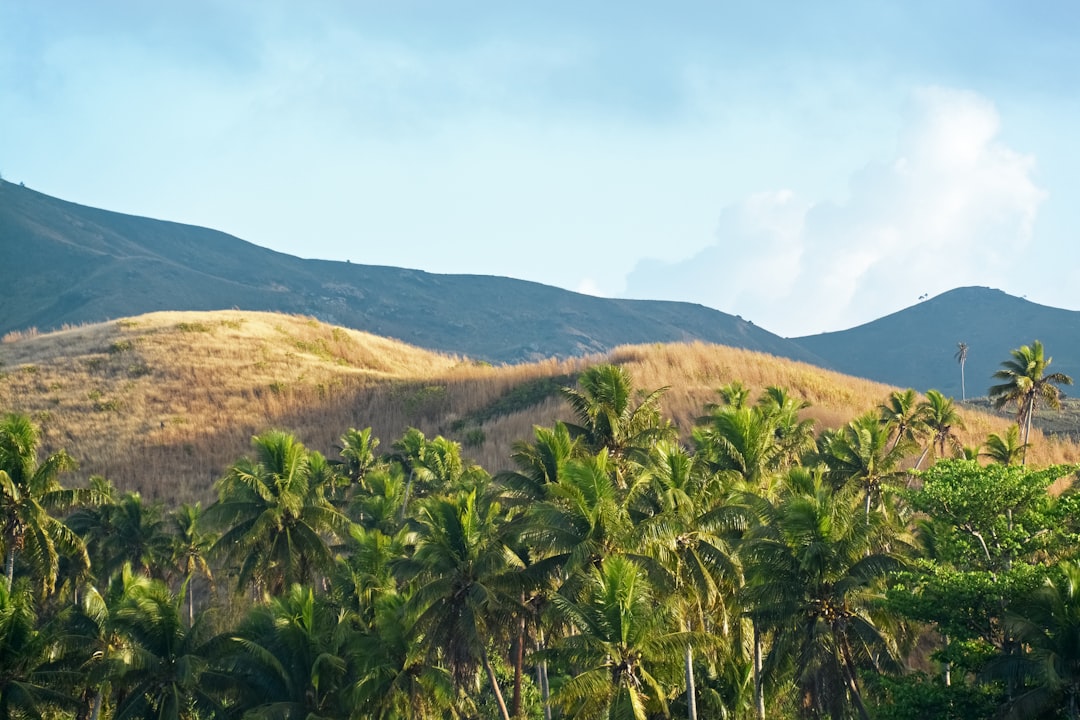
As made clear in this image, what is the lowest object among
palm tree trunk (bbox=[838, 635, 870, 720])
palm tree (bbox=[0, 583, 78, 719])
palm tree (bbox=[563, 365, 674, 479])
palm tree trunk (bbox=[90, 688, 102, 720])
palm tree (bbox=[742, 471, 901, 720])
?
palm tree trunk (bbox=[90, 688, 102, 720])

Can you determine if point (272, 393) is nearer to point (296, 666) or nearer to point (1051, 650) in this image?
point (296, 666)

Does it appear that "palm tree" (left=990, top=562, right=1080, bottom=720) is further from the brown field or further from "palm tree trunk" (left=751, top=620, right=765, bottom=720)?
the brown field

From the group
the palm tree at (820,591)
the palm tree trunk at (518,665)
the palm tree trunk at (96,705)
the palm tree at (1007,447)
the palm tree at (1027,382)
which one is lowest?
the palm tree trunk at (96,705)

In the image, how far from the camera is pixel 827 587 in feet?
90.1

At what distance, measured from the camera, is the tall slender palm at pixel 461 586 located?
30.2 meters

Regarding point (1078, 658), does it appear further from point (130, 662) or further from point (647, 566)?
point (130, 662)

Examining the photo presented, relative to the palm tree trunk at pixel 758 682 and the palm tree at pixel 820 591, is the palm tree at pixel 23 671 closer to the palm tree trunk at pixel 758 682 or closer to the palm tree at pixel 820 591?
the palm tree trunk at pixel 758 682

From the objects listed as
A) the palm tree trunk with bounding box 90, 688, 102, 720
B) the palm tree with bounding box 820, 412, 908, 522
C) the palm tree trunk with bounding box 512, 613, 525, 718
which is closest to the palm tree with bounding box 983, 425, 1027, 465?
the palm tree with bounding box 820, 412, 908, 522

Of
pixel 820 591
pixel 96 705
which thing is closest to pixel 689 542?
pixel 820 591

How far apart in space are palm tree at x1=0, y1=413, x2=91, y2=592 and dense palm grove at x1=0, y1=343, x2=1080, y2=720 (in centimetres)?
10

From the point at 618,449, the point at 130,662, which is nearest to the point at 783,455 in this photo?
the point at 618,449

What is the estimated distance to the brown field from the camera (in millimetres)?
78938

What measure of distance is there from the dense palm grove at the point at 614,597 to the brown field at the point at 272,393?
3266cm

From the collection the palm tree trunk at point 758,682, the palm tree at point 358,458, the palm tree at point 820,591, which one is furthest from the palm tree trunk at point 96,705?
the palm tree at point 358,458
